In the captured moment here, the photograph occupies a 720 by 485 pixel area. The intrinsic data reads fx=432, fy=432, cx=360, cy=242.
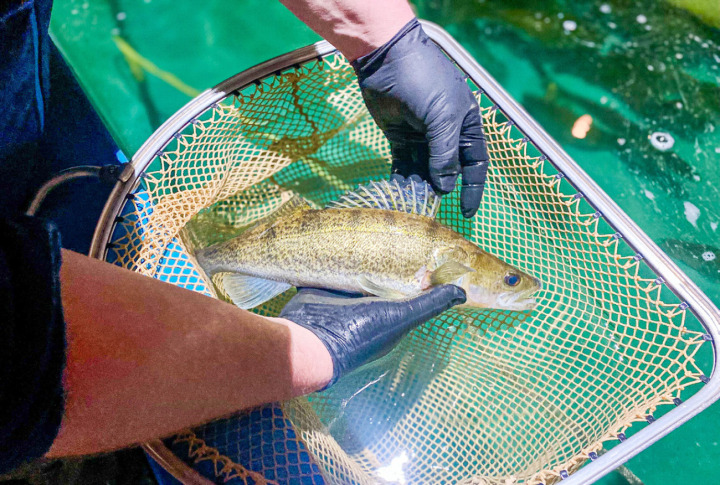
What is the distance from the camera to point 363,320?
207cm

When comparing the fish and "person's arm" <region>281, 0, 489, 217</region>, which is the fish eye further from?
"person's arm" <region>281, 0, 489, 217</region>

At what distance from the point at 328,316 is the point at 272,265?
513mm

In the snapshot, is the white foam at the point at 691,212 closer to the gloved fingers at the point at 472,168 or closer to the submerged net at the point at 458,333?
the submerged net at the point at 458,333

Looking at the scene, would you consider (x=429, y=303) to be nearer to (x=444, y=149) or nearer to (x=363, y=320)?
(x=363, y=320)

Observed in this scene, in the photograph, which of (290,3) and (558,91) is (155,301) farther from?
(558,91)

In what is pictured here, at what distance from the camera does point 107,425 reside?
4.18 ft

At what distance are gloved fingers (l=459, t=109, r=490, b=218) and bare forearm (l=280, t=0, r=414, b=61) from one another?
0.73 metres

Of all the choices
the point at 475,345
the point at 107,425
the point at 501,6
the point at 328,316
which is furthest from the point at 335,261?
the point at 501,6

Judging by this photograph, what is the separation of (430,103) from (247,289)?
1465 millimetres

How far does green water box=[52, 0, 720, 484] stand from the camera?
10.3ft

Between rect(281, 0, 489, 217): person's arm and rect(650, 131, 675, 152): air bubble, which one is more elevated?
rect(281, 0, 489, 217): person's arm

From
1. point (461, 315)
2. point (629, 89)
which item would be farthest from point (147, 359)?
point (629, 89)

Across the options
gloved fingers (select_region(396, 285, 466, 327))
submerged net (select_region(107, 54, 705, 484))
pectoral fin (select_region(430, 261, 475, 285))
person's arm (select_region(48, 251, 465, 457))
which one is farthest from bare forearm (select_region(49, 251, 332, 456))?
pectoral fin (select_region(430, 261, 475, 285))

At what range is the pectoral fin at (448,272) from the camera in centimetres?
230
